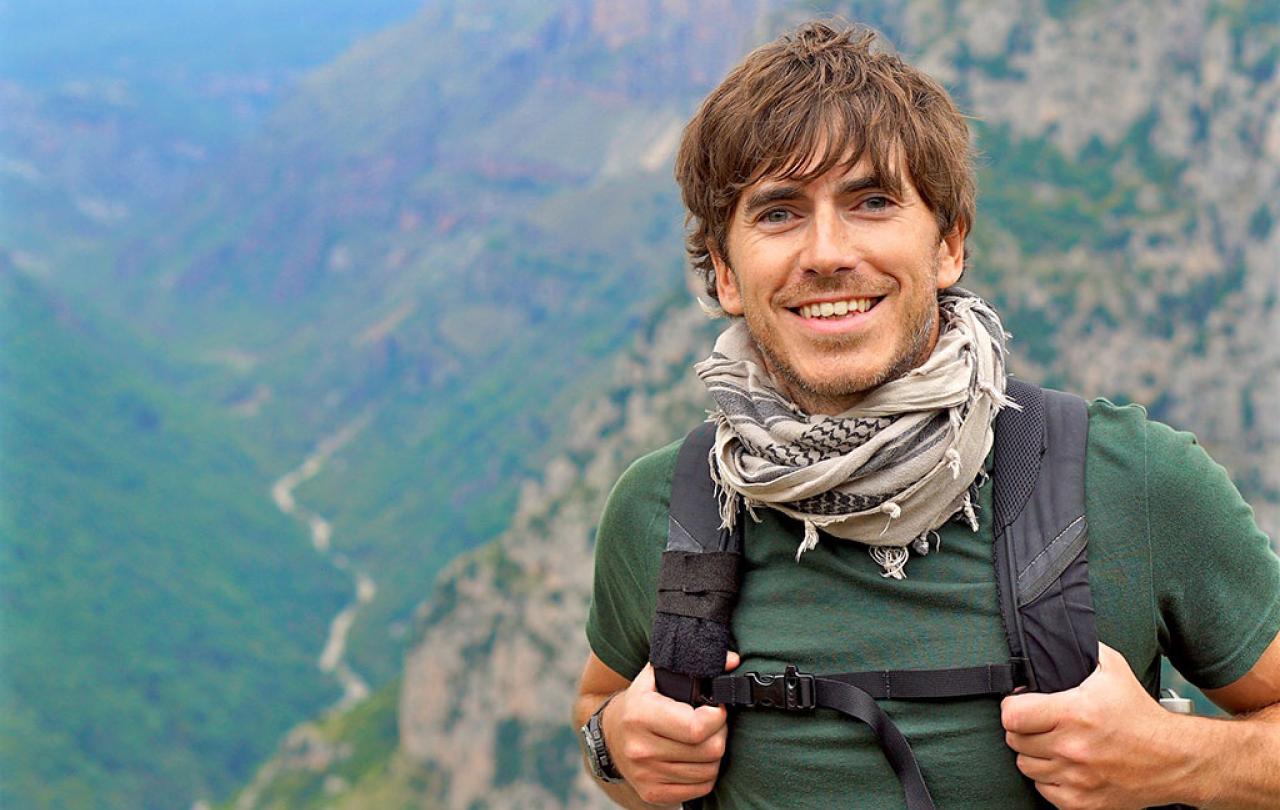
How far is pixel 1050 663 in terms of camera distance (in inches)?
189

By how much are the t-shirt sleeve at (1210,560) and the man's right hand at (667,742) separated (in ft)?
5.19

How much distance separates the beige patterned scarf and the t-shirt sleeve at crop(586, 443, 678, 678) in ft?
1.89


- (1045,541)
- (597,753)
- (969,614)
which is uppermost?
(1045,541)

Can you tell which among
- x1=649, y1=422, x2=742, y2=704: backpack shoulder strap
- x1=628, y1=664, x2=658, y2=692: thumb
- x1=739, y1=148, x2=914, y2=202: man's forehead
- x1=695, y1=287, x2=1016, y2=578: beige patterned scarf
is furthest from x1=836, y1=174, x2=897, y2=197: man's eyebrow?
x1=628, y1=664, x2=658, y2=692: thumb

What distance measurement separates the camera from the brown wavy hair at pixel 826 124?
523cm

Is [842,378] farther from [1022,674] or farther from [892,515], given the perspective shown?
[1022,674]

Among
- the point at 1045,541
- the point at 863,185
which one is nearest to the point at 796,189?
the point at 863,185

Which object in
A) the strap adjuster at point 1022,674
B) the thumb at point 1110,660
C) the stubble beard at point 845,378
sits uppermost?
Answer: the stubble beard at point 845,378

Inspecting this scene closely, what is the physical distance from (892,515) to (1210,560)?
1.08 meters

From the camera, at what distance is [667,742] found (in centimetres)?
537

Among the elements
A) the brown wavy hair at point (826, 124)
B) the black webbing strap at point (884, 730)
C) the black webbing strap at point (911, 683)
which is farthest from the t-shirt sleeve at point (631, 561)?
the brown wavy hair at point (826, 124)

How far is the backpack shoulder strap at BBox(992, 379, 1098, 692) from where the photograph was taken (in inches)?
189

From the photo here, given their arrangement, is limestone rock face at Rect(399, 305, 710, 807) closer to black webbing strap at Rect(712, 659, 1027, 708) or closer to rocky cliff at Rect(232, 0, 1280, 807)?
rocky cliff at Rect(232, 0, 1280, 807)

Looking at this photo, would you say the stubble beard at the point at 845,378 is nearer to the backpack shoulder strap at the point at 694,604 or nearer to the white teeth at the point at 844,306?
the white teeth at the point at 844,306
